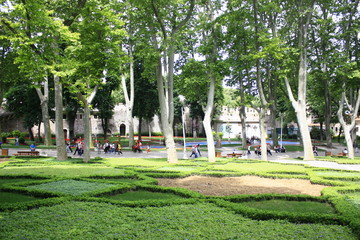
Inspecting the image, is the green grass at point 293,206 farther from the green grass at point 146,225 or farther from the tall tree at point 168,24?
the tall tree at point 168,24

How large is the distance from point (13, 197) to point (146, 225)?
4217mm

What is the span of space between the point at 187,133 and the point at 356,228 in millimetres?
48714

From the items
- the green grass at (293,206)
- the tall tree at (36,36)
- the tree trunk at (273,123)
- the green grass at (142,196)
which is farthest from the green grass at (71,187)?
the tree trunk at (273,123)

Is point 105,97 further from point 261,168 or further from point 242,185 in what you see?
point 242,185

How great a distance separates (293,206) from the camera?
271 inches

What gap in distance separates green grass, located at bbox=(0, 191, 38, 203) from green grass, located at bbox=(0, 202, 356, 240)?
137 centimetres

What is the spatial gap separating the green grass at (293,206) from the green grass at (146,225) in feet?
3.60

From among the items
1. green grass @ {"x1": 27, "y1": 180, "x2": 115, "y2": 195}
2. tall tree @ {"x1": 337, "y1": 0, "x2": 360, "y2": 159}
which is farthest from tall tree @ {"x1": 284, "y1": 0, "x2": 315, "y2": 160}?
green grass @ {"x1": 27, "y1": 180, "x2": 115, "y2": 195}

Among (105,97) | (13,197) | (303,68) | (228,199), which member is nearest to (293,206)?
(228,199)

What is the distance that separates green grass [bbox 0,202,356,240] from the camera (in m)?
4.71

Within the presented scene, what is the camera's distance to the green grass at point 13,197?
6989 millimetres

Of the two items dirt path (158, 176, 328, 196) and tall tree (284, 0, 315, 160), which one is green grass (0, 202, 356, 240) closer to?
dirt path (158, 176, 328, 196)

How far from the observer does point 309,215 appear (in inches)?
225

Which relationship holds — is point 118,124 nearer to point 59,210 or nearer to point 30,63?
point 30,63
